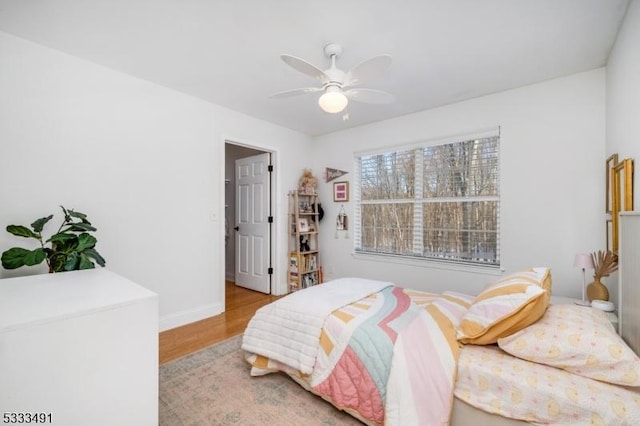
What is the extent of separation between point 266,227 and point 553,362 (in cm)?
347

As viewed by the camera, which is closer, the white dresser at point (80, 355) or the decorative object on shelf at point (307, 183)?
the white dresser at point (80, 355)

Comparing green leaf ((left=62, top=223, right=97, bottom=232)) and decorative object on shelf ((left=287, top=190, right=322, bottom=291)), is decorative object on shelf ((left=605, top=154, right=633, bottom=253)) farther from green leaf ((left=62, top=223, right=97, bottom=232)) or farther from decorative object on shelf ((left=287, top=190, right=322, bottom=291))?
green leaf ((left=62, top=223, right=97, bottom=232))

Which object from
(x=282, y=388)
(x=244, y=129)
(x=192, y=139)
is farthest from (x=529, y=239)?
(x=192, y=139)

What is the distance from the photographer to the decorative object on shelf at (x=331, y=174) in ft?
14.0

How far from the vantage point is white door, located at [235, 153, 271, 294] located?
4.14 meters

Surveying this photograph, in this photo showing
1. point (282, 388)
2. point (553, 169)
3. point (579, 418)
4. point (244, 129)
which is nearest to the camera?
point (579, 418)

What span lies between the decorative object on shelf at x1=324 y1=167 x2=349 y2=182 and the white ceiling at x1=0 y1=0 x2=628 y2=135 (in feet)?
5.37

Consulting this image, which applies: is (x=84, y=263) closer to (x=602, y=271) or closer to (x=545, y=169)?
(x=602, y=271)

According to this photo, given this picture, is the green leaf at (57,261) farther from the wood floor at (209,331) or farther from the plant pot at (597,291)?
the plant pot at (597,291)

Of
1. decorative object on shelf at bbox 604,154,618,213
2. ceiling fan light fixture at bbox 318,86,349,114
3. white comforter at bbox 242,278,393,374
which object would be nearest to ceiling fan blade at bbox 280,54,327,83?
ceiling fan light fixture at bbox 318,86,349,114

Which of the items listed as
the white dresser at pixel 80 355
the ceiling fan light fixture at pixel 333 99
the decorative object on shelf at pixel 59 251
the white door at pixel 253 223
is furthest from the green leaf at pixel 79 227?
the white door at pixel 253 223

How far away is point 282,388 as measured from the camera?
6.27ft

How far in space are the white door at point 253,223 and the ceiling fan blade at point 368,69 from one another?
238 centimetres

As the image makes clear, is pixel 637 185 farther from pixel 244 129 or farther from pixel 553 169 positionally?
pixel 244 129
